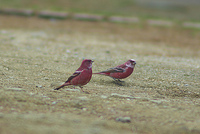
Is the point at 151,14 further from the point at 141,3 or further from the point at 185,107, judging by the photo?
the point at 185,107

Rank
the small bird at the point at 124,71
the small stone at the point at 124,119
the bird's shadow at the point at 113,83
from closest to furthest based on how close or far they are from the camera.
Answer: the small stone at the point at 124,119 → the small bird at the point at 124,71 → the bird's shadow at the point at 113,83

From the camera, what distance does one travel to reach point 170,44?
6992mm

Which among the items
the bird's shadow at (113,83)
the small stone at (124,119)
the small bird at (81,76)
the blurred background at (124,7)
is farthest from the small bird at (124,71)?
the blurred background at (124,7)

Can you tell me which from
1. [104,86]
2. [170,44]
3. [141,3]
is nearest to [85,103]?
[104,86]

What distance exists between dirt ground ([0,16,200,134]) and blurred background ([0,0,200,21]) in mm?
2124

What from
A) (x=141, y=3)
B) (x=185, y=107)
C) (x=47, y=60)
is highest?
(x=141, y=3)

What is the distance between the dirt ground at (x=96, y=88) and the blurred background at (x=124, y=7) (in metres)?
2.12

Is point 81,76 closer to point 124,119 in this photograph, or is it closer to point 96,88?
point 96,88

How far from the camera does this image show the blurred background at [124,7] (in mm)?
9125

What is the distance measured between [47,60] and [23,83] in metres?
1.43

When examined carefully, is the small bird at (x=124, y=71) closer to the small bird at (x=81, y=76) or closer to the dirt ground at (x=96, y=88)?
the dirt ground at (x=96, y=88)

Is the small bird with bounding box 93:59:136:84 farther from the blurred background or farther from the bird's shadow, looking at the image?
the blurred background

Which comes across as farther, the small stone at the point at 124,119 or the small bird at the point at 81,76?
the small bird at the point at 81,76

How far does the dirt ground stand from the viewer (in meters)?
2.12
